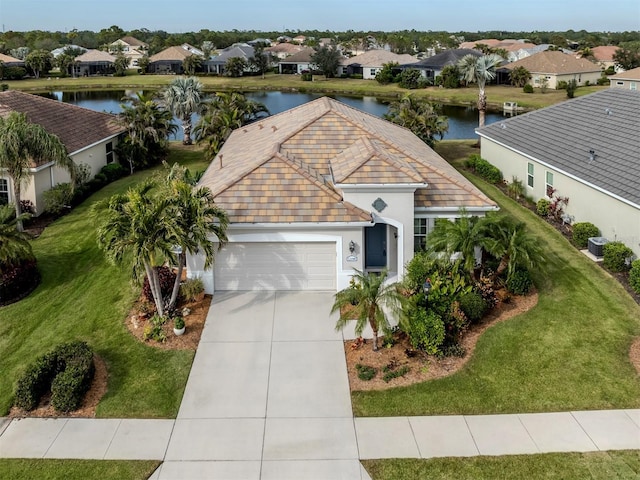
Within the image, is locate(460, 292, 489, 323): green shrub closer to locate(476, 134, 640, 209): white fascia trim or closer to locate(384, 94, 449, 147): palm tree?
locate(476, 134, 640, 209): white fascia trim

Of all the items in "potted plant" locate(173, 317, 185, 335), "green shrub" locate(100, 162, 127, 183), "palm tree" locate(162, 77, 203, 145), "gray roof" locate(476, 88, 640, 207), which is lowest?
"potted plant" locate(173, 317, 185, 335)

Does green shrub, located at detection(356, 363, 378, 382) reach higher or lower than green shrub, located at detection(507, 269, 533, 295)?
lower

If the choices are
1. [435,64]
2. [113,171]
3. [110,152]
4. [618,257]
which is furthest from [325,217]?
[435,64]

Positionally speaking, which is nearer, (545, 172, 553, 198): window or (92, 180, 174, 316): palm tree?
(92, 180, 174, 316): palm tree

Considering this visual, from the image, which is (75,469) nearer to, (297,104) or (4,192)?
(4,192)

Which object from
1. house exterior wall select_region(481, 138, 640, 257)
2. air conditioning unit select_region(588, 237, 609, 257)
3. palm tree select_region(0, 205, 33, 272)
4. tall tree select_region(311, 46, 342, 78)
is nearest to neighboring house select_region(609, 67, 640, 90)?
house exterior wall select_region(481, 138, 640, 257)
